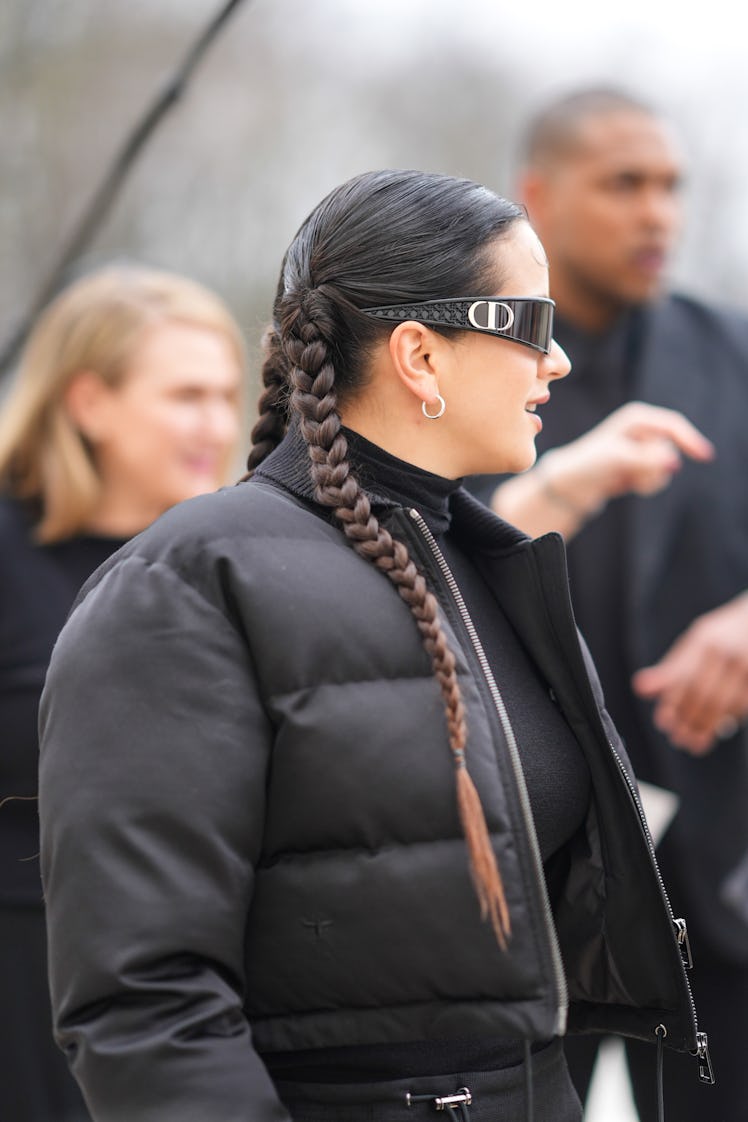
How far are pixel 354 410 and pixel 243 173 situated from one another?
10.5 meters

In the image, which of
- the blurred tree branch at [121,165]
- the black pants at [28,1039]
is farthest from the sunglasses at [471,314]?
the black pants at [28,1039]

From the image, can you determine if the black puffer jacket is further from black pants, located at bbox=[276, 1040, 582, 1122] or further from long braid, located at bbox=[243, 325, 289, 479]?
long braid, located at bbox=[243, 325, 289, 479]

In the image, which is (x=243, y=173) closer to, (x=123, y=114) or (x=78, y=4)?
(x=123, y=114)

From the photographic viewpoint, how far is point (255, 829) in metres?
1.56

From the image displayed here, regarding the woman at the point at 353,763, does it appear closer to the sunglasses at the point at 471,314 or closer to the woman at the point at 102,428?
the sunglasses at the point at 471,314

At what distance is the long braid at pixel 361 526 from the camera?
1575 millimetres

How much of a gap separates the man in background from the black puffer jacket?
1.30m

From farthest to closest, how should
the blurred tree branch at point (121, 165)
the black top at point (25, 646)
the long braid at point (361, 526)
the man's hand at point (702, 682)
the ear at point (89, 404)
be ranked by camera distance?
1. the ear at point (89, 404)
2. the man's hand at point (702, 682)
3. the black top at point (25, 646)
4. the blurred tree branch at point (121, 165)
5. the long braid at point (361, 526)

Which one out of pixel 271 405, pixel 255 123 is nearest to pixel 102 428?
pixel 271 405

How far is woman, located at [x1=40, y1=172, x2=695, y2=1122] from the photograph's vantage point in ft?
4.91

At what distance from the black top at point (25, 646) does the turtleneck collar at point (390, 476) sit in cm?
119

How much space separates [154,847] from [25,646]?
5.17 feet

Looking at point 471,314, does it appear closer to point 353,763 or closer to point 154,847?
point 353,763

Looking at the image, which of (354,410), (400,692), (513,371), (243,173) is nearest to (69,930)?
(400,692)
